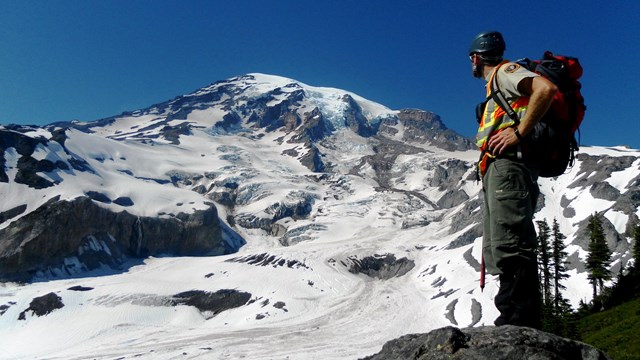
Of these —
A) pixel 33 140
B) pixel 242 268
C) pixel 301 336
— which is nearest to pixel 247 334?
pixel 301 336

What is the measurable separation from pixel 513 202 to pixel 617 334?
23962 mm

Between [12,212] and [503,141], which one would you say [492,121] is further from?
[12,212]

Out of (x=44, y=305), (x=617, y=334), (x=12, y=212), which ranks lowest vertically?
(x=617, y=334)

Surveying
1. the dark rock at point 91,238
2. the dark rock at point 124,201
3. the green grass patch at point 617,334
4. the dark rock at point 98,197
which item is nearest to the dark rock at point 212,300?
the dark rock at point 91,238

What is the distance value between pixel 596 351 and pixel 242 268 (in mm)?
142497

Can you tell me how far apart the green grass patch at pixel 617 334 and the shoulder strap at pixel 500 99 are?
472 centimetres

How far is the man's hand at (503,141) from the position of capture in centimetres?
571

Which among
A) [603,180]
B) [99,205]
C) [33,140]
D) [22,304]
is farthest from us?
[33,140]

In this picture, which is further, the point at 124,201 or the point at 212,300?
the point at 124,201

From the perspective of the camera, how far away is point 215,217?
19675cm

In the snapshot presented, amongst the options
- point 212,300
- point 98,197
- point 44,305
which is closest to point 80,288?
point 44,305

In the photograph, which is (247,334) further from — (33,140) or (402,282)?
(33,140)

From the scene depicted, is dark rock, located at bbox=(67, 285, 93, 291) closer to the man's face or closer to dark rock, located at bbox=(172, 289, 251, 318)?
dark rock, located at bbox=(172, 289, 251, 318)

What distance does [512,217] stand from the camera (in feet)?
18.9
